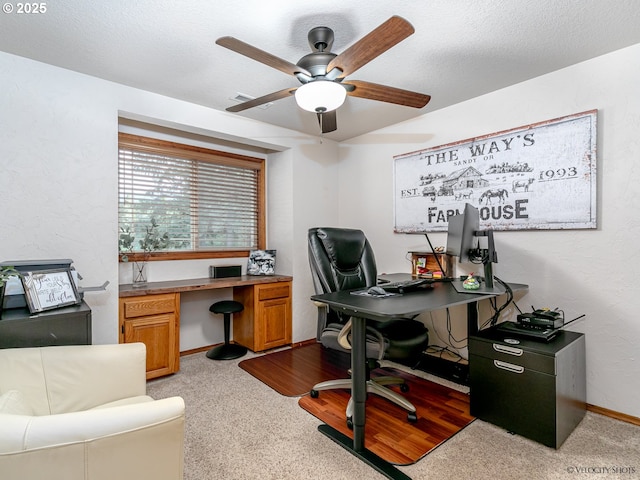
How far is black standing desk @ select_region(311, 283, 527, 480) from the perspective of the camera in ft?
5.06

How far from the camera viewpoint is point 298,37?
6.32 ft

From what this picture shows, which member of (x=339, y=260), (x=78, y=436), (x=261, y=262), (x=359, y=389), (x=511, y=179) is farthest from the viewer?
(x=261, y=262)

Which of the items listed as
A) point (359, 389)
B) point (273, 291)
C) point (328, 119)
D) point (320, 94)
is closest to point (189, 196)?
point (273, 291)

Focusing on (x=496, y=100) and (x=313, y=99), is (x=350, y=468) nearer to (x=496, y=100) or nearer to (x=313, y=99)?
(x=313, y=99)

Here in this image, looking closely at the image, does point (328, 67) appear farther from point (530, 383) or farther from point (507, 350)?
point (530, 383)

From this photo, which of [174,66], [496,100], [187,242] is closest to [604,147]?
[496,100]

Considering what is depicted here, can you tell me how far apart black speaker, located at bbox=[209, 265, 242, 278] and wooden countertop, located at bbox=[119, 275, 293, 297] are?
2.7 inches

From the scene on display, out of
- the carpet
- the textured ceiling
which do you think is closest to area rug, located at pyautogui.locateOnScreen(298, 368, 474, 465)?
the carpet

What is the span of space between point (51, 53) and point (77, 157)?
2.14 ft

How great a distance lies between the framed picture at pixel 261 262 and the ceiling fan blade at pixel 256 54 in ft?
7.03

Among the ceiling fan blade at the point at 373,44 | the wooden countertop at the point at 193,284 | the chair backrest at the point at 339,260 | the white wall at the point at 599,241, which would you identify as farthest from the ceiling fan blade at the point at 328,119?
the wooden countertop at the point at 193,284

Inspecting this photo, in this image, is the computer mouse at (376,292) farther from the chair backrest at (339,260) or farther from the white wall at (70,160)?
the white wall at (70,160)

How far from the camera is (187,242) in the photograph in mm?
3375

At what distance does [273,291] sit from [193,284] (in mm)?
810
